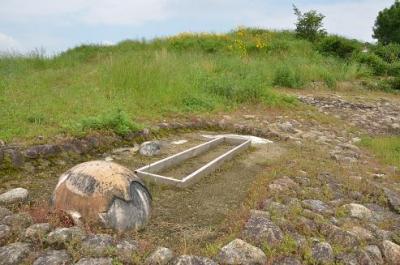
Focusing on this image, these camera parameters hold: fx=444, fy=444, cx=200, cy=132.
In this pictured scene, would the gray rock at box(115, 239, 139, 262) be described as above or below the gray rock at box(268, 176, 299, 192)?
above

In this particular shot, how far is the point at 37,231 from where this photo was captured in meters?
3.18

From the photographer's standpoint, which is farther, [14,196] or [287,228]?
[14,196]

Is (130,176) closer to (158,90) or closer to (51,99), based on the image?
(51,99)

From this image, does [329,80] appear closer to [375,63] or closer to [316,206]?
[375,63]

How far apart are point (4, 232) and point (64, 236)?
455 millimetres

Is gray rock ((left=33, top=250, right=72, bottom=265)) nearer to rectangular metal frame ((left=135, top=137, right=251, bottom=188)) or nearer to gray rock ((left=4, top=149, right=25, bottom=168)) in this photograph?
rectangular metal frame ((left=135, top=137, right=251, bottom=188))

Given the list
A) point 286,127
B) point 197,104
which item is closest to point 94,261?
point 286,127

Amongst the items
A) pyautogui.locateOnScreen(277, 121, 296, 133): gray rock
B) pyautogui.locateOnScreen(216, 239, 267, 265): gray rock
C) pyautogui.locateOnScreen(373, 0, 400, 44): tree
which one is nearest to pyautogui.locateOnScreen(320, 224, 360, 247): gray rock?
pyautogui.locateOnScreen(216, 239, 267, 265): gray rock

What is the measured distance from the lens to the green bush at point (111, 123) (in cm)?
569

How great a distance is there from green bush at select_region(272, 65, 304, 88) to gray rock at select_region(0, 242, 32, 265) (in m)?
9.48

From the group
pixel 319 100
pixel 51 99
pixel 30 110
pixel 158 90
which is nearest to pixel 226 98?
pixel 158 90

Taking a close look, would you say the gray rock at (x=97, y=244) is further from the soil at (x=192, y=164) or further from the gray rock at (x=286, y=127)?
the gray rock at (x=286, y=127)

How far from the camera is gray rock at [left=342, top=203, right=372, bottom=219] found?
395 centimetres

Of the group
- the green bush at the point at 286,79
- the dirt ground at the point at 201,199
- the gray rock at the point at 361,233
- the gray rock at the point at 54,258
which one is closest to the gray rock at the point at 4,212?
the gray rock at the point at 54,258
